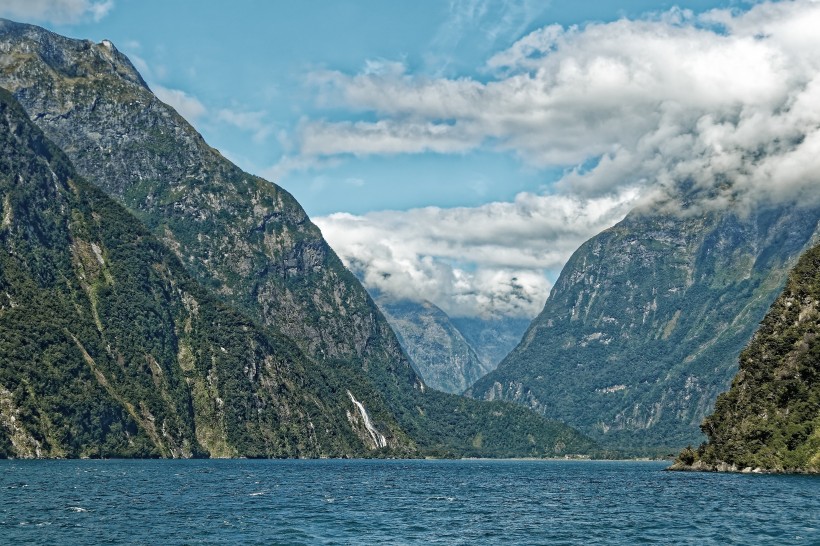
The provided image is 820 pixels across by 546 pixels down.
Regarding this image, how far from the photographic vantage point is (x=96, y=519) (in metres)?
123

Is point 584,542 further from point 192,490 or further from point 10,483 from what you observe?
point 10,483

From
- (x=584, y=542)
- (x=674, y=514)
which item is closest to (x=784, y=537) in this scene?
(x=584, y=542)

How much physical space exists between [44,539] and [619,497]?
107278 mm

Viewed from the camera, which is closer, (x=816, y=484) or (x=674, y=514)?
(x=674, y=514)

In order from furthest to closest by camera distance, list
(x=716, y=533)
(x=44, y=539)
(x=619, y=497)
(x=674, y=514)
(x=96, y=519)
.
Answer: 1. (x=619, y=497)
2. (x=674, y=514)
3. (x=96, y=519)
4. (x=716, y=533)
5. (x=44, y=539)

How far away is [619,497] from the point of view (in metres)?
177

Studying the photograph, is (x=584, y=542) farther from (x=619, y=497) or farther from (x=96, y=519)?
(x=619, y=497)

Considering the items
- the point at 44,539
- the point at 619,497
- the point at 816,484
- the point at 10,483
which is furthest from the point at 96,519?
the point at 816,484

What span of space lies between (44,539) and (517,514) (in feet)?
217

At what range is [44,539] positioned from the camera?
10250 cm

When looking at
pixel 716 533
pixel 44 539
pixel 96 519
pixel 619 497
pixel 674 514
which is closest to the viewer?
pixel 44 539

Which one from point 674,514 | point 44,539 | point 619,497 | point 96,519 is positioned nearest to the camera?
point 44,539

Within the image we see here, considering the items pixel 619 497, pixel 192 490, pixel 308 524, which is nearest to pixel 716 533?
pixel 308 524

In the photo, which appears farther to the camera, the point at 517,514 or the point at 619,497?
the point at 619,497
